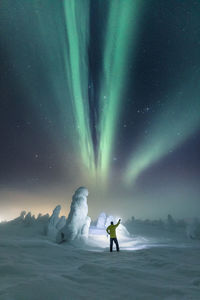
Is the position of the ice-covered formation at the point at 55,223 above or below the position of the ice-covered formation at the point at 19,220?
below

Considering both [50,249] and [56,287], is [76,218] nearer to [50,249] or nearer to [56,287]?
[50,249]

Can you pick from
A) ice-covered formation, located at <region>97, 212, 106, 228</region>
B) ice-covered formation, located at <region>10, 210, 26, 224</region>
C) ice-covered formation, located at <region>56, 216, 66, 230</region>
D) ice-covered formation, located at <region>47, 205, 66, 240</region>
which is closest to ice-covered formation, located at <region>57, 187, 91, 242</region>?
ice-covered formation, located at <region>47, 205, 66, 240</region>

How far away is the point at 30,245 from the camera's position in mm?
9492

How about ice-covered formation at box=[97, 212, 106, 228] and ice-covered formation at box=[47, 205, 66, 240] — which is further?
ice-covered formation at box=[97, 212, 106, 228]

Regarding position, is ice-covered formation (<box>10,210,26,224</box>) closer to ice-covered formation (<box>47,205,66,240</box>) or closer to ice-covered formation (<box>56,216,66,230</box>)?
ice-covered formation (<box>47,205,66,240</box>)

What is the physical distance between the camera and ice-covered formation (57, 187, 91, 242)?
52.3 feet

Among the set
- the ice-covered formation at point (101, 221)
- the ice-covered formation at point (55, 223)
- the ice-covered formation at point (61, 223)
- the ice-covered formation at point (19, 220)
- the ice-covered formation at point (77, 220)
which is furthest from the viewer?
the ice-covered formation at point (19, 220)

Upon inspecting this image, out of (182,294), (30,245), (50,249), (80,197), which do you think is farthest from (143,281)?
(80,197)

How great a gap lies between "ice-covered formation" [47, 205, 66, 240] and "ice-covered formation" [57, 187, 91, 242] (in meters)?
14.2

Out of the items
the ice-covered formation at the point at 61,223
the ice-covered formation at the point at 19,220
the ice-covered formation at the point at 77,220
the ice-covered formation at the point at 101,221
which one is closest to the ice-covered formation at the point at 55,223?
the ice-covered formation at the point at 61,223

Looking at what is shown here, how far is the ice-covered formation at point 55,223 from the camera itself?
29884 mm

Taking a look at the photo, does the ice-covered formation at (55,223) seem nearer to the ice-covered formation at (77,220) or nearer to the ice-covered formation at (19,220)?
the ice-covered formation at (77,220)

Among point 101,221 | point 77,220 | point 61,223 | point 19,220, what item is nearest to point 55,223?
point 61,223

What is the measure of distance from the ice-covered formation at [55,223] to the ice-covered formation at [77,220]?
1423 cm
